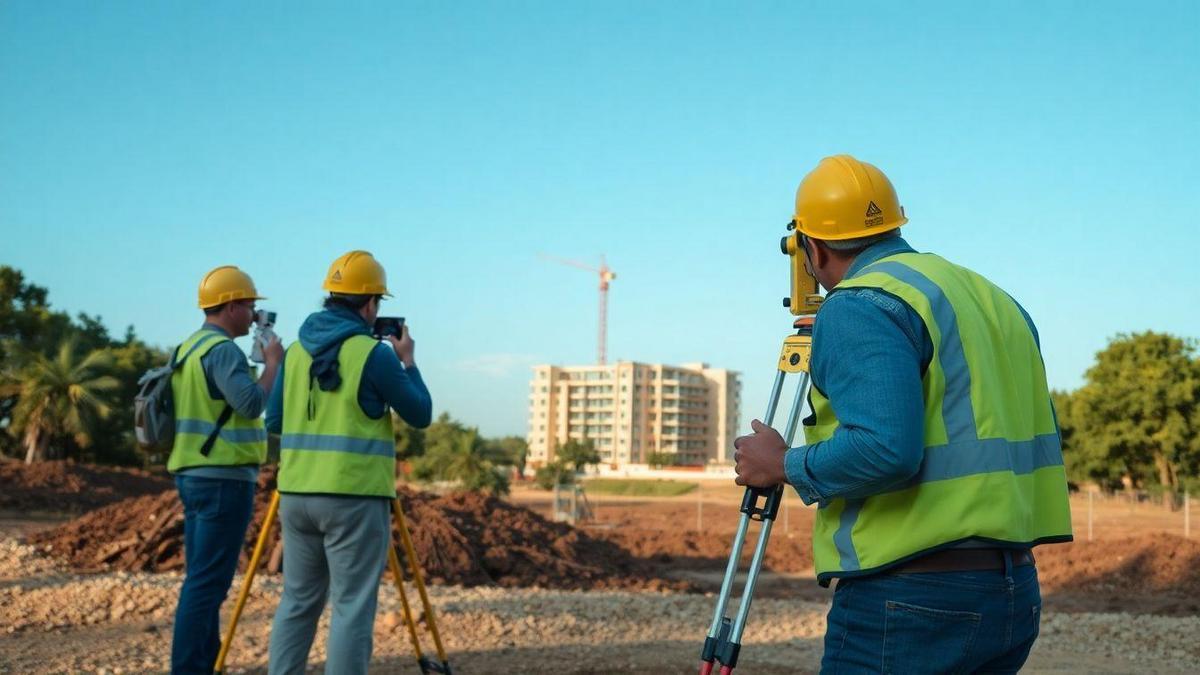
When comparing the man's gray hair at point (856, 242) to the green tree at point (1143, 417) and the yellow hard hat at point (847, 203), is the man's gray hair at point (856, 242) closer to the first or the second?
the yellow hard hat at point (847, 203)

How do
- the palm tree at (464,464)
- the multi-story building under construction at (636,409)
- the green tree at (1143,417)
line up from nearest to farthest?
the palm tree at (464,464) → the green tree at (1143,417) → the multi-story building under construction at (636,409)

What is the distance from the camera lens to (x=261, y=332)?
5.55m

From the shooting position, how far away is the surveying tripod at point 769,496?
265cm

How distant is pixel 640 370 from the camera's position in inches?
5418

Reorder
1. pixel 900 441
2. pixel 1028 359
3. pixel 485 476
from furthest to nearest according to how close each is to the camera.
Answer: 1. pixel 485 476
2. pixel 1028 359
3. pixel 900 441

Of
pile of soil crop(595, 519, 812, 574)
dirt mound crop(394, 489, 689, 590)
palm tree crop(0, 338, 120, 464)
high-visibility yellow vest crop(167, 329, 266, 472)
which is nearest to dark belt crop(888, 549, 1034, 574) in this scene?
high-visibility yellow vest crop(167, 329, 266, 472)

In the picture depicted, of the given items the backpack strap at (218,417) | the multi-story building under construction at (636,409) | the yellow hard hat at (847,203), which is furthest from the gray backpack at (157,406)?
the multi-story building under construction at (636,409)

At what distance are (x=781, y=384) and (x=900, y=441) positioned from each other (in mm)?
876

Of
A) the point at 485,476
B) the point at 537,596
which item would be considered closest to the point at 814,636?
the point at 537,596

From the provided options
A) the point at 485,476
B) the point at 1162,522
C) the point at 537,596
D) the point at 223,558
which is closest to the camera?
the point at 223,558

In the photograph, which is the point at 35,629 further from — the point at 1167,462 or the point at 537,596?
the point at 1167,462

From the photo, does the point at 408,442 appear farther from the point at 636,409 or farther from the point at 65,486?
the point at 636,409

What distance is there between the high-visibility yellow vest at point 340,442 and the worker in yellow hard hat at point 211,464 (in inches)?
26.4

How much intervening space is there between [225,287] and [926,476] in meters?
4.46
